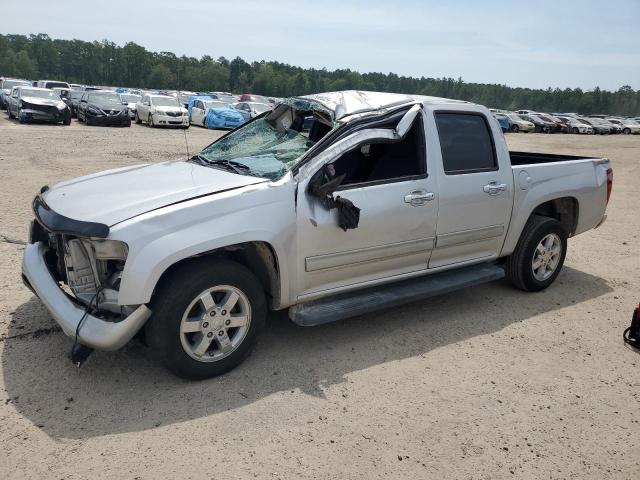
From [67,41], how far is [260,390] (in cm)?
13590

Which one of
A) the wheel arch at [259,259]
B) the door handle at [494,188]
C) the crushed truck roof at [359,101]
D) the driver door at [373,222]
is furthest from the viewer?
the door handle at [494,188]

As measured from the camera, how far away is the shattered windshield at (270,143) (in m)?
3.96

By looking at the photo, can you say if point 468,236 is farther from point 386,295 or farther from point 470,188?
point 386,295

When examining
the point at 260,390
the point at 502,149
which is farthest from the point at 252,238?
the point at 502,149

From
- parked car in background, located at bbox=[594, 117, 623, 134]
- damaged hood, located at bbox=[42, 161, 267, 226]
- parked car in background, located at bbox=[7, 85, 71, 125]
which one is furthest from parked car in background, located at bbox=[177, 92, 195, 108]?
parked car in background, located at bbox=[594, 117, 623, 134]

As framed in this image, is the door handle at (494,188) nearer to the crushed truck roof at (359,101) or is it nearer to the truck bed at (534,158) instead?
the crushed truck roof at (359,101)

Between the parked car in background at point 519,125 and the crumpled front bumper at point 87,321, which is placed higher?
the parked car in background at point 519,125

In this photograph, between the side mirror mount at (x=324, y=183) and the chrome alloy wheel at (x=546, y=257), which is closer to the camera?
the side mirror mount at (x=324, y=183)

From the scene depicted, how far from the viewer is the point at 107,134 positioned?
19.1 meters

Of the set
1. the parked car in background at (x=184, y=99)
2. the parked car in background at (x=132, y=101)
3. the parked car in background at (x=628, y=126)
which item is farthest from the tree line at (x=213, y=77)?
the parked car in background at (x=132, y=101)

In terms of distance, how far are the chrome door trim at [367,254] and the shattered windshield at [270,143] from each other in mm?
655

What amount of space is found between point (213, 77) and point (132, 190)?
109 metres

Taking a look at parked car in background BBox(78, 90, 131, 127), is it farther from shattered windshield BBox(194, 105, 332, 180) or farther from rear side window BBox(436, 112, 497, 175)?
rear side window BBox(436, 112, 497, 175)

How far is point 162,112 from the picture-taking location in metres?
23.9
